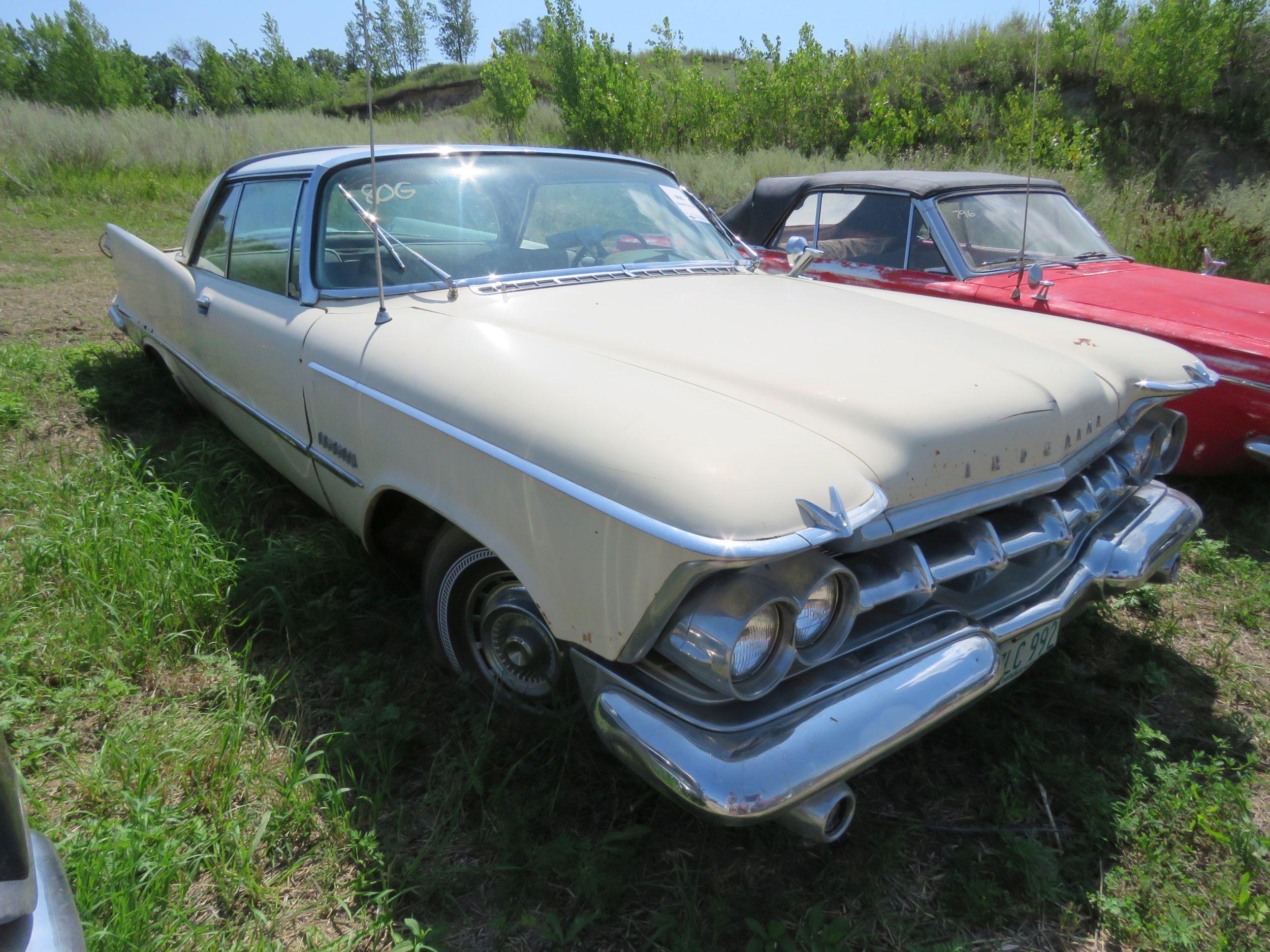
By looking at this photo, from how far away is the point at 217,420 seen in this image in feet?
12.8

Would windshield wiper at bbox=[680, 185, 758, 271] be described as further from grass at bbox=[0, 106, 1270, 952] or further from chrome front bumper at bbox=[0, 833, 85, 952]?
chrome front bumper at bbox=[0, 833, 85, 952]

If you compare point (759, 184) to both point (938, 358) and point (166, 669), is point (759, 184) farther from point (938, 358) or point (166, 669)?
point (166, 669)

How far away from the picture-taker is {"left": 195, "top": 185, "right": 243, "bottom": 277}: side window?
130 inches

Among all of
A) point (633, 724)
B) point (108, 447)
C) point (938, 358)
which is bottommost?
point (108, 447)

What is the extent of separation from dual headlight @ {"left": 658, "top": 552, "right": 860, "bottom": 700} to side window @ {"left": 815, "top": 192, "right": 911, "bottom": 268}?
3620mm

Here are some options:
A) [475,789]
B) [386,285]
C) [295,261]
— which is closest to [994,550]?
[475,789]

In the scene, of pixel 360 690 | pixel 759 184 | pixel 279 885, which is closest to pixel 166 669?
pixel 360 690

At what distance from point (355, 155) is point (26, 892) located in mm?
2301

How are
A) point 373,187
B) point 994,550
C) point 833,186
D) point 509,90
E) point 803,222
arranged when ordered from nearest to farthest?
point 994,550 → point 373,187 → point 833,186 → point 803,222 → point 509,90

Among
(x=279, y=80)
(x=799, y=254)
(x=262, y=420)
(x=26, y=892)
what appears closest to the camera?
(x=26, y=892)

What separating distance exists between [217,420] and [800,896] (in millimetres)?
3376

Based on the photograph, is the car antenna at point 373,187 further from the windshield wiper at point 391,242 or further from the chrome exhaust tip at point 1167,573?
the chrome exhaust tip at point 1167,573

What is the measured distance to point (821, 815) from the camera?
1474mm

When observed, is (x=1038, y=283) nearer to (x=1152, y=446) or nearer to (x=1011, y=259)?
(x=1011, y=259)
